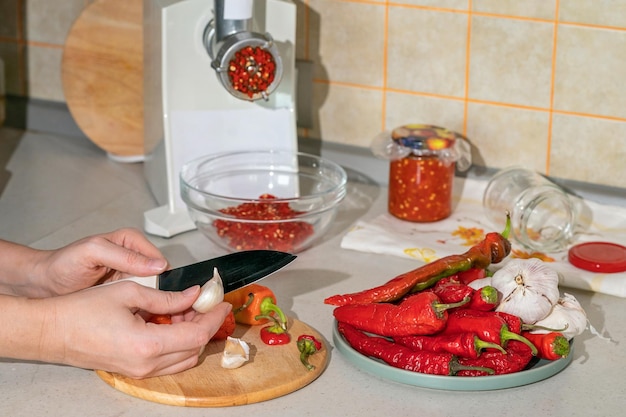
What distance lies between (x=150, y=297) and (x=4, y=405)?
0.21 metres

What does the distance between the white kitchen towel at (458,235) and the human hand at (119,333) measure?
0.52 m

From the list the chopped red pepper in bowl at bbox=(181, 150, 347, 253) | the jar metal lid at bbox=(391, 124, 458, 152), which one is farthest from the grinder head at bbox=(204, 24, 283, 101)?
the jar metal lid at bbox=(391, 124, 458, 152)

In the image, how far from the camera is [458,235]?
1673mm

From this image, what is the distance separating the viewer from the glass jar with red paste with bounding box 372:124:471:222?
66.5 inches

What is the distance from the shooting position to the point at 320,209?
158cm

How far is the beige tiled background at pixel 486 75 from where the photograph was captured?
171 centimetres

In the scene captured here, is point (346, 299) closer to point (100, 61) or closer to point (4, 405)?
point (4, 405)

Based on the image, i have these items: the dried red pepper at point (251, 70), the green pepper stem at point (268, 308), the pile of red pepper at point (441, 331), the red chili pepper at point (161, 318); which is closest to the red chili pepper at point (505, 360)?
the pile of red pepper at point (441, 331)

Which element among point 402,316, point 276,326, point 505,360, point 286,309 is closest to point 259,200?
point 286,309

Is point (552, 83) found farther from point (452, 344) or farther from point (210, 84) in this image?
point (452, 344)

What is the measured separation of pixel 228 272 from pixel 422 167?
55 cm

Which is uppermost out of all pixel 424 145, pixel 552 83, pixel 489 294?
pixel 552 83

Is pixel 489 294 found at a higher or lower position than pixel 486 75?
lower

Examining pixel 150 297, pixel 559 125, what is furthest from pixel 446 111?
pixel 150 297
